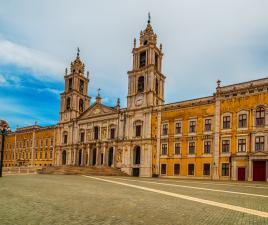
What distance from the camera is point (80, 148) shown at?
54.8 m

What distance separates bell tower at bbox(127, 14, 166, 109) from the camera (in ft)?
151

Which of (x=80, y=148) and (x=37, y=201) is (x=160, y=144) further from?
Result: (x=37, y=201)

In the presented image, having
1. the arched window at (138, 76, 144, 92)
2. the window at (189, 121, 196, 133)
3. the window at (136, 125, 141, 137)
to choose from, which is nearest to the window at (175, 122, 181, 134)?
the window at (189, 121, 196, 133)

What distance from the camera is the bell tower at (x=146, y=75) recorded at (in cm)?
4602

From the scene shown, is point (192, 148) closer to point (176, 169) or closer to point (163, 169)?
point (176, 169)

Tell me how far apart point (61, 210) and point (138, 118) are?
37641mm

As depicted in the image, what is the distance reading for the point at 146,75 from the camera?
1845 inches

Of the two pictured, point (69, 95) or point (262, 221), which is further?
point (69, 95)

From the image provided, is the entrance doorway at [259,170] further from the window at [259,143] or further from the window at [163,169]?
the window at [163,169]

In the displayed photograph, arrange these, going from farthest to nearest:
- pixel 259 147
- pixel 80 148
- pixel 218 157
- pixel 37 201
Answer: pixel 80 148 → pixel 218 157 → pixel 259 147 → pixel 37 201

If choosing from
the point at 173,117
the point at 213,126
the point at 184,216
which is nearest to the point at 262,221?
the point at 184,216

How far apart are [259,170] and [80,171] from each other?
2486cm

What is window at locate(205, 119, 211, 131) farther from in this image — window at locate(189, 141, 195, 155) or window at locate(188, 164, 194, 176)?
window at locate(188, 164, 194, 176)

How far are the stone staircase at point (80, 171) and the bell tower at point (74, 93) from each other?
1758 centimetres
